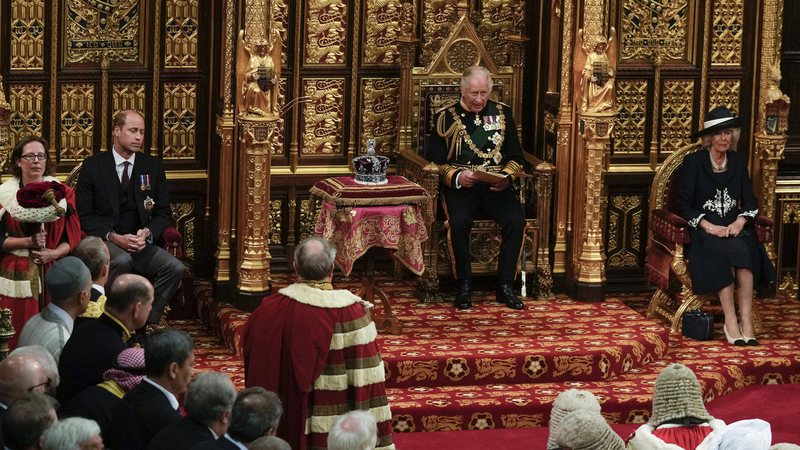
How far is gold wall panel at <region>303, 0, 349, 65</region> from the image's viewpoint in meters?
13.3

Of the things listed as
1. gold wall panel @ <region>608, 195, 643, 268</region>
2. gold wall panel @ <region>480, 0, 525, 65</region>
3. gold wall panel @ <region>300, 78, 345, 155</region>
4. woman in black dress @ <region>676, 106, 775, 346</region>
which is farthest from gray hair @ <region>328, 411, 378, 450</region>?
→ gold wall panel @ <region>608, 195, 643, 268</region>

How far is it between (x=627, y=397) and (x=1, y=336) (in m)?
4.19

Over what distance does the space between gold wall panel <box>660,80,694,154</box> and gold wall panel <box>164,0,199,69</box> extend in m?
3.62

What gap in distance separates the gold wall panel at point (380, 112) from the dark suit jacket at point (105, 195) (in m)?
2.28

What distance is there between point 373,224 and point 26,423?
500cm

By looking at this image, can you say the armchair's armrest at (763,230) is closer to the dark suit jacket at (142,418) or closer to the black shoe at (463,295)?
the black shoe at (463,295)

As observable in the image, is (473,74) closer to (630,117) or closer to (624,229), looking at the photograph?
(630,117)

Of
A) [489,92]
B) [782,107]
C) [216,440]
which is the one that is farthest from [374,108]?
[216,440]

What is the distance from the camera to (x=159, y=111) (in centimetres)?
1312

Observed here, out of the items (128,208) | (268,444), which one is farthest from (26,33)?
(268,444)

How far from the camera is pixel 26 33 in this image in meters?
12.7

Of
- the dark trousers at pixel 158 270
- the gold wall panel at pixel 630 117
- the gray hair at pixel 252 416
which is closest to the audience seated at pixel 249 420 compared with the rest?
the gray hair at pixel 252 416

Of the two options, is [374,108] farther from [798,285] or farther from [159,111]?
[798,285]

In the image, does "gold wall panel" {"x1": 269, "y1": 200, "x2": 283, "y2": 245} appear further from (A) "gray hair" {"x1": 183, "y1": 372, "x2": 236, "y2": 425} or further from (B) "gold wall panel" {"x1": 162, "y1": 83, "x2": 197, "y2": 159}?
(A) "gray hair" {"x1": 183, "y1": 372, "x2": 236, "y2": 425}
